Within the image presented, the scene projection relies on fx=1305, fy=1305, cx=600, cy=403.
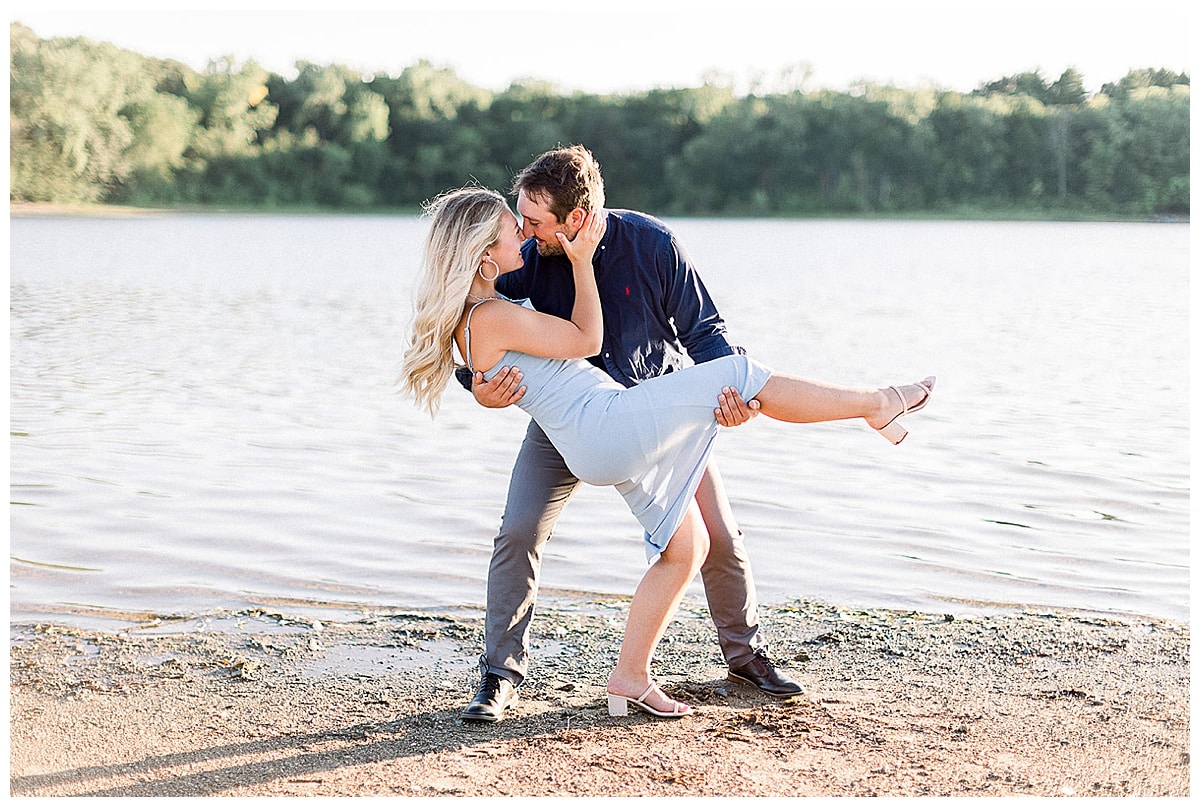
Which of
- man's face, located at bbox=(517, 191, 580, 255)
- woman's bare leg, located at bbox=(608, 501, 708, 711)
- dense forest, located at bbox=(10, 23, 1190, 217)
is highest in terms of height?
dense forest, located at bbox=(10, 23, 1190, 217)

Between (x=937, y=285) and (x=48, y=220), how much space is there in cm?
4513

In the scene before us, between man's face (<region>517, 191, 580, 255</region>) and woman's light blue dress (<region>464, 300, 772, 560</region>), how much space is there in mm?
325

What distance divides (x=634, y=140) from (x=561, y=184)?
7478 cm

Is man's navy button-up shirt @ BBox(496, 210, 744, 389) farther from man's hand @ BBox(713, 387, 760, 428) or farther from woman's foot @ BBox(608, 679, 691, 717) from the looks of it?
woman's foot @ BBox(608, 679, 691, 717)

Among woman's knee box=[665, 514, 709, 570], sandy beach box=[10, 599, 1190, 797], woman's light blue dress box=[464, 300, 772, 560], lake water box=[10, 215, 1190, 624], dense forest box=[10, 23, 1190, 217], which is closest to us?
sandy beach box=[10, 599, 1190, 797]

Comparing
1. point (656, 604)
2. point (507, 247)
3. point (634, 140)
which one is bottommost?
point (656, 604)

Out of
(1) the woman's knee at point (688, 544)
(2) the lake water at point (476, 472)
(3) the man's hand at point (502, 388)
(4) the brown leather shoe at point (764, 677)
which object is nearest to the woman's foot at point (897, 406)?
(1) the woman's knee at point (688, 544)

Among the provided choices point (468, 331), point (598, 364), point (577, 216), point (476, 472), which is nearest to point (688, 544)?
point (598, 364)

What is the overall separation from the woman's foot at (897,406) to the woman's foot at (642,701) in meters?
1.13

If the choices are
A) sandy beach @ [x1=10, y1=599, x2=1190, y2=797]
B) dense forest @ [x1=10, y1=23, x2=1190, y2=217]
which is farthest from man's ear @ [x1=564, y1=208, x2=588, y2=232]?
dense forest @ [x1=10, y1=23, x2=1190, y2=217]

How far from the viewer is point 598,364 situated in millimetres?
4457

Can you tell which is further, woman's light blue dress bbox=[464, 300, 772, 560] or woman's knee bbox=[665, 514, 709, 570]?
woman's knee bbox=[665, 514, 709, 570]

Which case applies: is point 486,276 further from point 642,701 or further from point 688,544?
point 642,701

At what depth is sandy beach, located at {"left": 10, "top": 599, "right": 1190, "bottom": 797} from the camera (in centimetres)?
374
